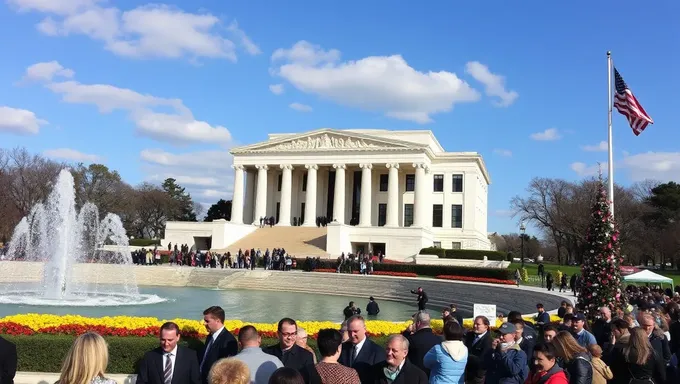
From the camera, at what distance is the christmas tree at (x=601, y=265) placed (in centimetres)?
1773

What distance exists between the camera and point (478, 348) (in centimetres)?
800

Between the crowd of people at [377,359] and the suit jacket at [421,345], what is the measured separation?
1 cm

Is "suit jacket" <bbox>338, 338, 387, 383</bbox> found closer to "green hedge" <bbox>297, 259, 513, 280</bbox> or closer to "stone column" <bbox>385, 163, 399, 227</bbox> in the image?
"green hedge" <bbox>297, 259, 513, 280</bbox>

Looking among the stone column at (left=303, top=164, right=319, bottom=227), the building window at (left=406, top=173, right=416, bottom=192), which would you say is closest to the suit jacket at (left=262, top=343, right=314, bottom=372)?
the stone column at (left=303, top=164, right=319, bottom=227)

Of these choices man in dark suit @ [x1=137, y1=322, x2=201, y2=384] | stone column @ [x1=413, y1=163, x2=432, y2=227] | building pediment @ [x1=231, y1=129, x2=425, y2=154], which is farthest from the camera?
building pediment @ [x1=231, y1=129, x2=425, y2=154]

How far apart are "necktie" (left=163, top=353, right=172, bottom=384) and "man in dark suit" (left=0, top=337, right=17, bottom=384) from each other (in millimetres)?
1565

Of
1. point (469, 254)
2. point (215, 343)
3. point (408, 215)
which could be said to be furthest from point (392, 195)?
point (215, 343)

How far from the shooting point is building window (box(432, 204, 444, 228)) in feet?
227

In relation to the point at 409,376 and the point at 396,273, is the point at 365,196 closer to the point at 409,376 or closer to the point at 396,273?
the point at 396,273

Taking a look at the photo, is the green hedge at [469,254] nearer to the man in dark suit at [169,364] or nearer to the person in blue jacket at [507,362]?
the person in blue jacket at [507,362]

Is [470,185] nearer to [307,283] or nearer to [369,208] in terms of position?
[369,208]

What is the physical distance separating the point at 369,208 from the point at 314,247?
12459 millimetres

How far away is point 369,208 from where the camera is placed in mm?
65688

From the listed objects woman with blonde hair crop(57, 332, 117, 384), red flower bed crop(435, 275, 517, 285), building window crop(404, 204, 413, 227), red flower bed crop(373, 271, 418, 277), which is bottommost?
red flower bed crop(435, 275, 517, 285)
